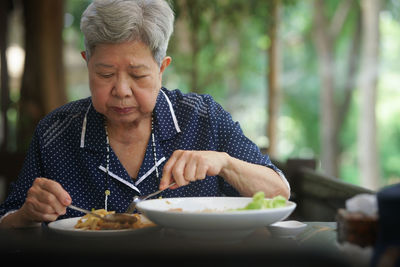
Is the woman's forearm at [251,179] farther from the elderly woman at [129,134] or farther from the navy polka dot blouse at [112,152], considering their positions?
the navy polka dot blouse at [112,152]

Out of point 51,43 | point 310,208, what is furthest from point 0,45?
point 310,208

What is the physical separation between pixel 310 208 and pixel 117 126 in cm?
138

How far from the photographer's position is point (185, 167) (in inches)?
48.7

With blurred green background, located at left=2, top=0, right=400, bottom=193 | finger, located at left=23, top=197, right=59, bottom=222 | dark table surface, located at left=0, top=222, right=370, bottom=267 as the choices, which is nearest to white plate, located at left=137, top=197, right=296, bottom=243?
finger, located at left=23, top=197, right=59, bottom=222

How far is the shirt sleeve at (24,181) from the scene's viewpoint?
1.56m

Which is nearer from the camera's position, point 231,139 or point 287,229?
point 287,229

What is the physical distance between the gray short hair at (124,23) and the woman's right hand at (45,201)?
0.48 meters

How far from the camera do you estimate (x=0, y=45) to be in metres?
5.39

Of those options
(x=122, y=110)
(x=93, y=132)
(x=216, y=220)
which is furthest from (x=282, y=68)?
(x=216, y=220)

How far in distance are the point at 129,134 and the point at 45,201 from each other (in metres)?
0.55

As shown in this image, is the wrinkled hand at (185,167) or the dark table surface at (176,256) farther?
the wrinkled hand at (185,167)

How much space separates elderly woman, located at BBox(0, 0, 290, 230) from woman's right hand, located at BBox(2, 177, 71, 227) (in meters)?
0.06

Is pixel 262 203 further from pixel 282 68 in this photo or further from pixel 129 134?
pixel 282 68

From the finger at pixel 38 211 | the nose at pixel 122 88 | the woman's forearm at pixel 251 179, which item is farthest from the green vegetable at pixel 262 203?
the nose at pixel 122 88
